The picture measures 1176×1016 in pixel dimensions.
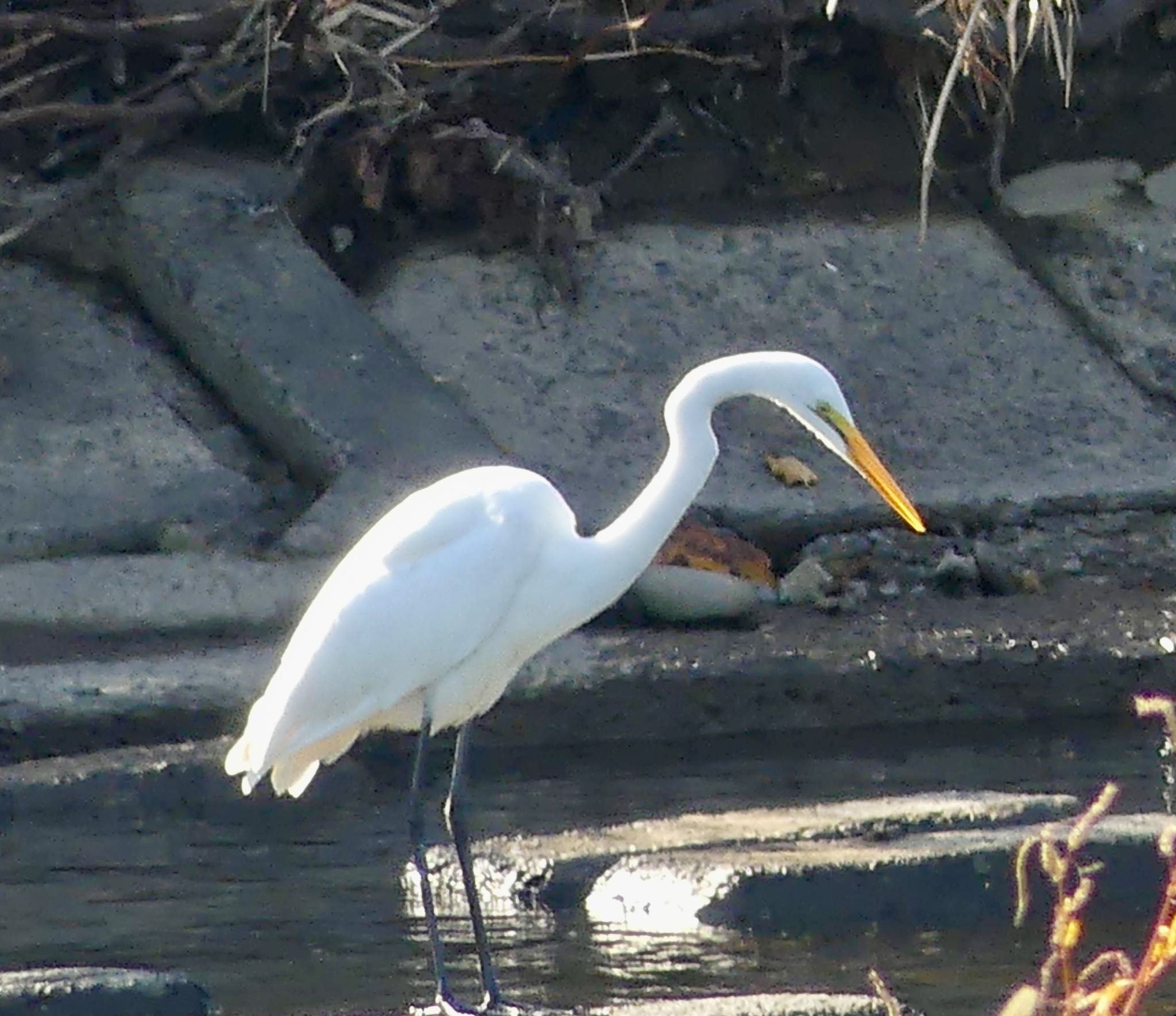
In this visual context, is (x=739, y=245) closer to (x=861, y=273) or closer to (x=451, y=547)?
(x=861, y=273)

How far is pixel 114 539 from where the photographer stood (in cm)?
779

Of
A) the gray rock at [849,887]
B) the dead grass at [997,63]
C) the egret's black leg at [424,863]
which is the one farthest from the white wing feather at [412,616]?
the dead grass at [997,63]

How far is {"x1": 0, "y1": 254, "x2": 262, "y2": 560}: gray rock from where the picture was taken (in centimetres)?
778

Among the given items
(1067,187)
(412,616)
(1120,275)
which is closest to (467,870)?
(412,616)

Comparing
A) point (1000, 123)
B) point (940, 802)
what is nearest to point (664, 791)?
point (940, 802)

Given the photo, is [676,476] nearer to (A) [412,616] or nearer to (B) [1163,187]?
(A) [412,616]

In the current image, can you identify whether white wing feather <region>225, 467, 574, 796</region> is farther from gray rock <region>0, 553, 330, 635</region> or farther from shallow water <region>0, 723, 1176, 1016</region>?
gray rock <region>0, 553, 330, 635</region>

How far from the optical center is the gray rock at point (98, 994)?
4.14 metres

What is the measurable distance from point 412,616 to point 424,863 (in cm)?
45

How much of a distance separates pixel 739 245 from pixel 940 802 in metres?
4.18

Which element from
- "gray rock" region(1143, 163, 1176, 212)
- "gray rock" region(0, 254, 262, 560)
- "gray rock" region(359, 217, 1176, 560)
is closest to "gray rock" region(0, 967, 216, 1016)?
"gray rock" region(0, 254, 262, 560)

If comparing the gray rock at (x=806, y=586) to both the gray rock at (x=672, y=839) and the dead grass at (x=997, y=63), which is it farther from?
the gray rock at (x=672, y=839)

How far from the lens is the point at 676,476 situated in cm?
481

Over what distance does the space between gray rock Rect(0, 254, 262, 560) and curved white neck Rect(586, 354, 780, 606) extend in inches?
127
